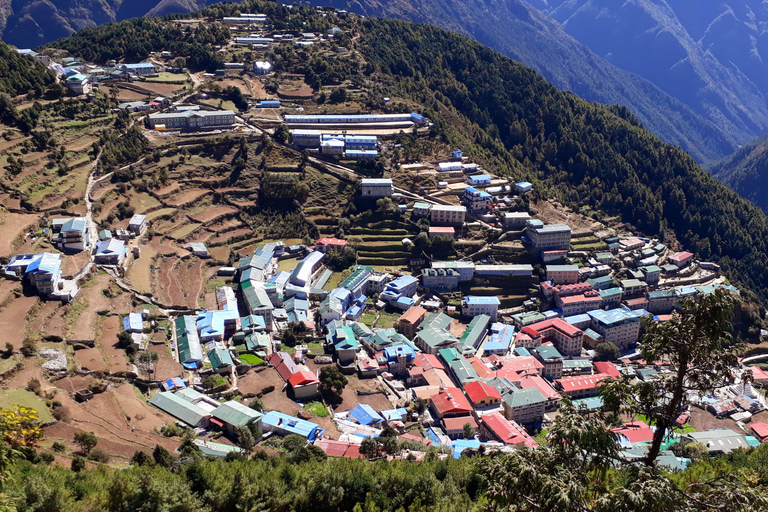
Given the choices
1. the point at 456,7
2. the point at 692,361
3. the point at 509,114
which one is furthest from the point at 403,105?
the point at 456,7

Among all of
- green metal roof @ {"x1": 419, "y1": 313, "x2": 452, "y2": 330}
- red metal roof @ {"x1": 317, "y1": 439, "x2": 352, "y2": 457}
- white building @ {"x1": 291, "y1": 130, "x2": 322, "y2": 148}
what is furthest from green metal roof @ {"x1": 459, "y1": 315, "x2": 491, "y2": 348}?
white building @ {"x1": 291, "y1": 130, "x2": 322, "y2": 148}

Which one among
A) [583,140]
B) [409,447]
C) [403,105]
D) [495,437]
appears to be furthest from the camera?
[583,140]

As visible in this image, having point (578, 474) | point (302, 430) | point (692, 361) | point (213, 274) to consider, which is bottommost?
point (213, 274)

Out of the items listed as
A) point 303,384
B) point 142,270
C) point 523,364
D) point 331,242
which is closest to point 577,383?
point 523,364

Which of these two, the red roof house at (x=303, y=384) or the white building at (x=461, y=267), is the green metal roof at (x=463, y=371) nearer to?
the red roof house at (x=303, y=384)

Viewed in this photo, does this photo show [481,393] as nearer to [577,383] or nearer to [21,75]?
[577,383]

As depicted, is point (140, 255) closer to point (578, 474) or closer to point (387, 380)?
point (387, 380)

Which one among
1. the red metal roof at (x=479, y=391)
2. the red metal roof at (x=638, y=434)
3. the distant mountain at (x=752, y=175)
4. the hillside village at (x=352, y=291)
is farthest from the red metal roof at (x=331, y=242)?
the distant mountain at (x=752, y=175)
